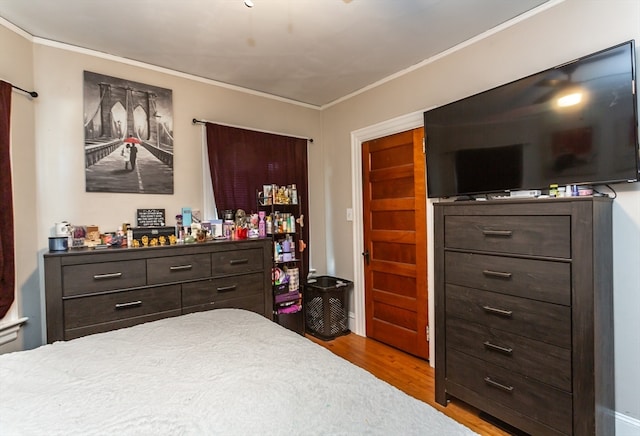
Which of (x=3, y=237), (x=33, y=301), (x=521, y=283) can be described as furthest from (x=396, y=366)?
(x=3, y=237)

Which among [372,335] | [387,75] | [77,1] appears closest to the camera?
[77,1]

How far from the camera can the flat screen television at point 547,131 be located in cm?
157

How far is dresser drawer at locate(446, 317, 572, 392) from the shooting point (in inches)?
62.2

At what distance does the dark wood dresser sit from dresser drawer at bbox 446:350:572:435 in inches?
59.1

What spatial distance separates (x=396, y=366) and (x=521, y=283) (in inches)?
55.9

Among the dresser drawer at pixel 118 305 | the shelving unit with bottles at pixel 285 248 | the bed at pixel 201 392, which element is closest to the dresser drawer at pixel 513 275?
the bed at pixel 201 392

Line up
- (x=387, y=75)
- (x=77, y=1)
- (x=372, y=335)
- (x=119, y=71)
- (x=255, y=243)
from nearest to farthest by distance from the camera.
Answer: (x=77, y=1) → (x=119, y=71) → (x=255, y=243) → (x=387, y=75) → (x=372, y=335)

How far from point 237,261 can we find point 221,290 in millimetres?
254

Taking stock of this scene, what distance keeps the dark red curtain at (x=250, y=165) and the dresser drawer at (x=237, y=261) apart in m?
0.55

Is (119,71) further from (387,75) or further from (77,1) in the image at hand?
(387,75)

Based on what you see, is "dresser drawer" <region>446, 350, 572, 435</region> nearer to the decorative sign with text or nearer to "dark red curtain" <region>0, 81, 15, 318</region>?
the decorative sign with text

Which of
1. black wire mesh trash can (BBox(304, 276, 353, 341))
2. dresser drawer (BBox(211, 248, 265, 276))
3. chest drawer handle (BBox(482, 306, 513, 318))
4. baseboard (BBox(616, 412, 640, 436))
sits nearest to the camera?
baseboard (BBox(616, 412, 640, 436))

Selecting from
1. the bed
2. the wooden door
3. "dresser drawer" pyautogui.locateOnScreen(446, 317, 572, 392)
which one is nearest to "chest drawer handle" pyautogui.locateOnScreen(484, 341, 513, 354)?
"dresser drawer" pyautogui.locateOnScreen(446, 317, 572, 392)

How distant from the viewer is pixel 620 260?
5.62 feet
